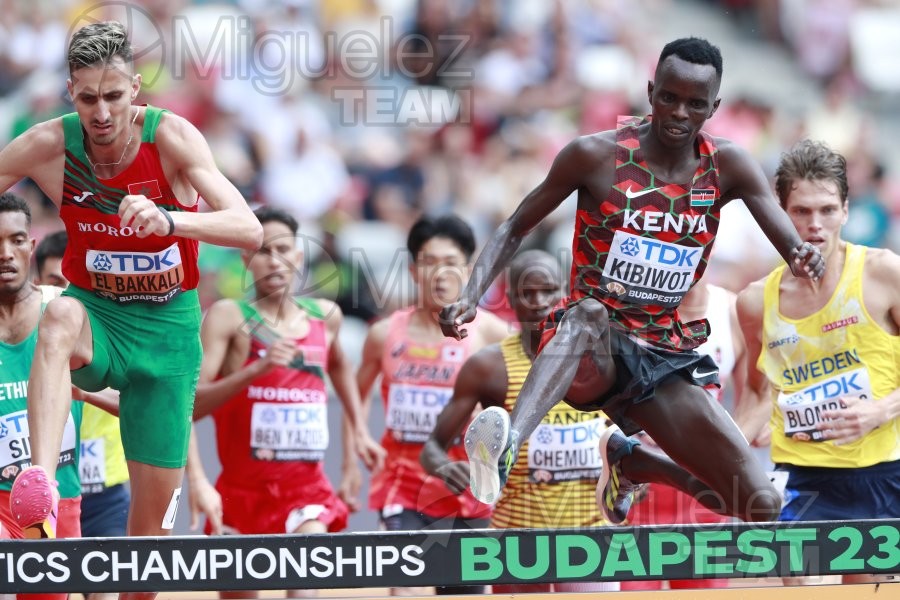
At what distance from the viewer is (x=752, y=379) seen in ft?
22.6

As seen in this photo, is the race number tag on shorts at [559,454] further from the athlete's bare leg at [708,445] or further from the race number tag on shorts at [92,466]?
the race number tag on shorts at [92,466]

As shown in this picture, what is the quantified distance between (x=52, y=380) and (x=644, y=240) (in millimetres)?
2190

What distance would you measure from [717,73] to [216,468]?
5.80 m

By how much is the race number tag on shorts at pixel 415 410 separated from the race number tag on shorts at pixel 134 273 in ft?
7.48

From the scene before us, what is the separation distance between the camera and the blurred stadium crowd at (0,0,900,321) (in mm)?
11531

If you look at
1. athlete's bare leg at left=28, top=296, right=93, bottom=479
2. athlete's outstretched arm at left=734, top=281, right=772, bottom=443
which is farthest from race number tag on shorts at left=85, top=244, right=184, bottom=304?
athlete's outstretched arm at left=734, top=281, right=772, bottom=443

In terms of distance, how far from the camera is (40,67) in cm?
1217

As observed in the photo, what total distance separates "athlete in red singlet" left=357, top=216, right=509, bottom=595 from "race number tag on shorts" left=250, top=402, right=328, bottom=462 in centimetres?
45

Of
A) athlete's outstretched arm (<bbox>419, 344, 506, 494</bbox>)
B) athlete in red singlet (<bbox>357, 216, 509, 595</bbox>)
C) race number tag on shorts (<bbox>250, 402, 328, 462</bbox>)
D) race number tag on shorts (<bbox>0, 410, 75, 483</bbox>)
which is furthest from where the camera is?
race number tag on shorts (<bbox>250, 402, 328, 462</bbox>)

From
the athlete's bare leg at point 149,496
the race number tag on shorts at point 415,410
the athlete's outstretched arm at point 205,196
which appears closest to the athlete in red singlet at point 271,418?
the race number tag on shorts at point 415,410

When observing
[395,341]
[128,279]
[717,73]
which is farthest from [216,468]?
[717,73]

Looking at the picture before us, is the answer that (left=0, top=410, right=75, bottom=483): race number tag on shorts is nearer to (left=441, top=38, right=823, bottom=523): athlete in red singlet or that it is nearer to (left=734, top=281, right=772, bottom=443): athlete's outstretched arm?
(left=441, top=38, right=823, bottom=523): athlete in red singlet

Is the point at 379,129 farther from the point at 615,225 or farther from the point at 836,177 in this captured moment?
the point at 615,225

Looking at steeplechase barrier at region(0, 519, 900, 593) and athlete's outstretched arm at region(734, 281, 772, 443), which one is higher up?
athlete's outstretched arm at region(734, 281, 772, 443)
